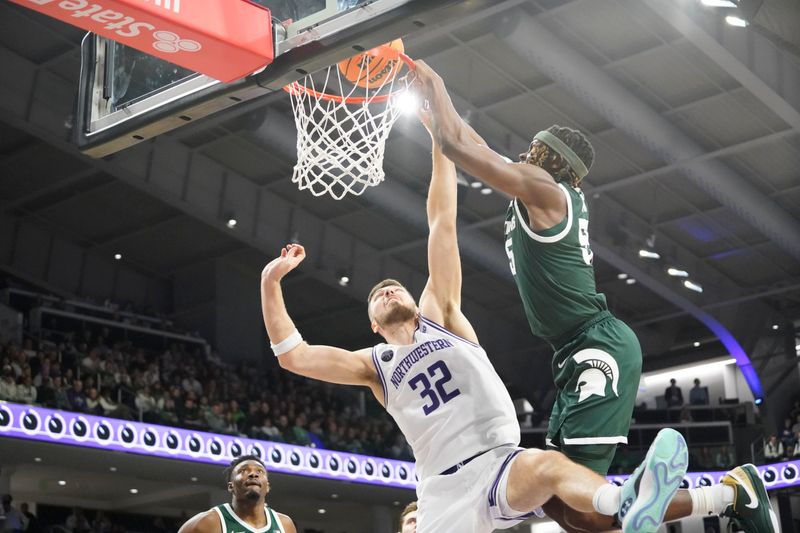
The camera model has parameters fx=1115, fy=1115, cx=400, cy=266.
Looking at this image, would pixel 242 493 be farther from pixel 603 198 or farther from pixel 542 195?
pixel 603 198

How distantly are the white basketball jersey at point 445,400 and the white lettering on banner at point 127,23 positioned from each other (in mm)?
2151

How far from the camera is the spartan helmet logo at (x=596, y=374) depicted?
4.57 metres

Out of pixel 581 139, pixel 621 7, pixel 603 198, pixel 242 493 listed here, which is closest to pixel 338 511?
pixel 603 198

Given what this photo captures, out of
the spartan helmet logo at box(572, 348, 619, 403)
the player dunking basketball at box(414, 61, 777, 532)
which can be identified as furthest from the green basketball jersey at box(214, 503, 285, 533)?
the spartan helmet logo at box(572, 348, 619, 403)

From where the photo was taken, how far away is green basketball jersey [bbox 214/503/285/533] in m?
6.59

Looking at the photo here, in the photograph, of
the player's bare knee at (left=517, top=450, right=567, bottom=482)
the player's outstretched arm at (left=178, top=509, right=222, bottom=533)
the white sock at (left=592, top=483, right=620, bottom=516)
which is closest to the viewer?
the white sock at (left=592, top=483, right=620, bottom=516)

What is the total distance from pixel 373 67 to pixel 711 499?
11.4 feet

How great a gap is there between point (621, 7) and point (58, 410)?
410 inches

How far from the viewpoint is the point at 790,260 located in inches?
977

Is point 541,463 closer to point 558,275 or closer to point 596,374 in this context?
point 596,374

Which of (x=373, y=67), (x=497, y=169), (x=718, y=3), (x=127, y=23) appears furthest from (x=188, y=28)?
(x=718, y=3)

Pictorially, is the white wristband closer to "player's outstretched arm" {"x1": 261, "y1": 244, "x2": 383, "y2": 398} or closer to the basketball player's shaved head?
"player's outstretched arm" {"x1": 261, "y1": 244, "x2": 383, "y2": 398}

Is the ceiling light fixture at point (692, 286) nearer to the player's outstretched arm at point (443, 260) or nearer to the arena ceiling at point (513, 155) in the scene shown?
the arena ceiling at point (513, 155)

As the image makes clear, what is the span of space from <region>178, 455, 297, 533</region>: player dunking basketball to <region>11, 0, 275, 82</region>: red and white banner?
2.29m
